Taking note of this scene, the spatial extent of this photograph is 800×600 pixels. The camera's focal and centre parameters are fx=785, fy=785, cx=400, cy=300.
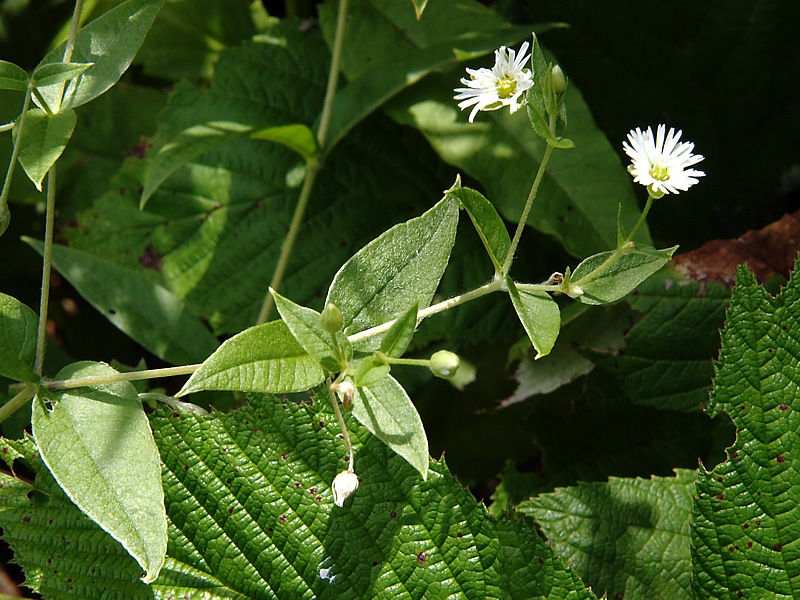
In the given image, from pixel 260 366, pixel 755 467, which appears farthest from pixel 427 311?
pixel 755 467

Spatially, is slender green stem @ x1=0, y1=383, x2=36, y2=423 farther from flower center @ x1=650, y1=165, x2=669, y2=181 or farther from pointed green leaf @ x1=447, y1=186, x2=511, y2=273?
flower center @ x1=650, y1=165, x2=669, y2=181

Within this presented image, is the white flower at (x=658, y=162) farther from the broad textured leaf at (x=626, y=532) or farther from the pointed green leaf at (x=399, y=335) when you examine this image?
the broad textured leaf at (x=626, y=532)

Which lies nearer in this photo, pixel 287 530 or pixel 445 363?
pixel 445 363

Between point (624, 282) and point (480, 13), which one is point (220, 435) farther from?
point (480, 13)

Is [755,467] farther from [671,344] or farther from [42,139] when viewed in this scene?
[42,139]

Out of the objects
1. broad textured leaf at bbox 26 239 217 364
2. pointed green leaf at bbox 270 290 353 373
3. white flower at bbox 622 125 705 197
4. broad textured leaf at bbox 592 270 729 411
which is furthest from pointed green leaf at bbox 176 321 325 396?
broad textured leaf at bbox 592 270 729 411

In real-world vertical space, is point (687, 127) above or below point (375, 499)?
above

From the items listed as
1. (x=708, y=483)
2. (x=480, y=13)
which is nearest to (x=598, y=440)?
(x=708, y=483)
